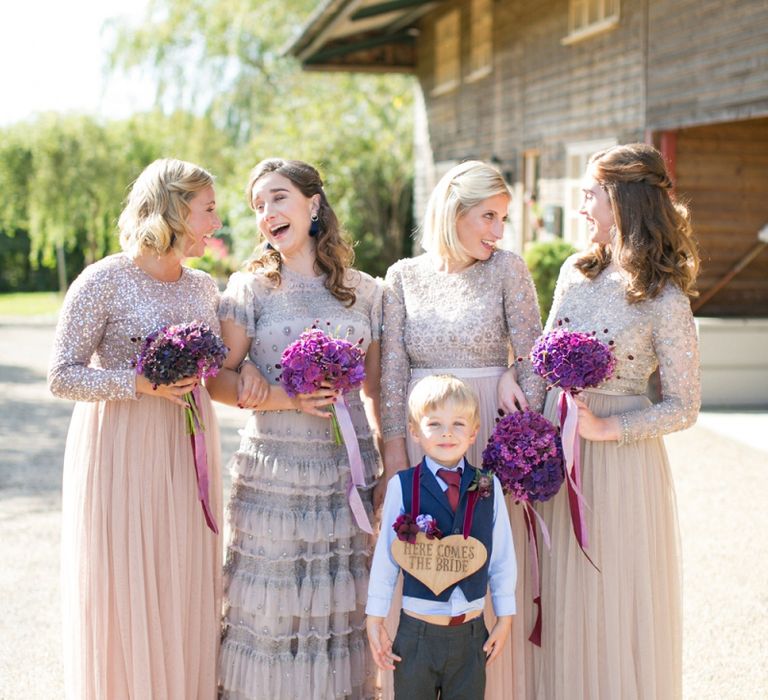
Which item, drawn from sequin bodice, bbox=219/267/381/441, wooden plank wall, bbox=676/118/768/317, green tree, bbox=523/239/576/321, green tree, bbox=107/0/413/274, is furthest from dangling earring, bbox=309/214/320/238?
green tree, bbox=107/0/413/274

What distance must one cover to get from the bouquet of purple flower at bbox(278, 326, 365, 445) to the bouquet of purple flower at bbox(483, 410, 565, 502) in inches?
22.0

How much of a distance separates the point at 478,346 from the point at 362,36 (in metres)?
17.7

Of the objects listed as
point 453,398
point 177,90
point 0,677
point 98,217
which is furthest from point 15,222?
point 453,398

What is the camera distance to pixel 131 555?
3.51 metres

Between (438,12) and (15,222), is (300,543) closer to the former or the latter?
(438,12)

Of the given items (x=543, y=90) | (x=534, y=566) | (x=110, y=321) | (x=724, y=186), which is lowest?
(x=534, y=566)

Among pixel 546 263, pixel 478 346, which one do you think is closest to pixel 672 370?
pixel 478 346

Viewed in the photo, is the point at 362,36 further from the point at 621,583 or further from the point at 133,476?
the point at 621,583

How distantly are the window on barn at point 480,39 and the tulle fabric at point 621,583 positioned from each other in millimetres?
14321

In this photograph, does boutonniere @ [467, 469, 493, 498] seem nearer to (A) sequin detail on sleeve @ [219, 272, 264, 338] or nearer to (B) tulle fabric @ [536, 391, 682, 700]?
(B) tulle fabric @ [536, 391, 682, 700]

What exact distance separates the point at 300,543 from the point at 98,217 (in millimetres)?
26316

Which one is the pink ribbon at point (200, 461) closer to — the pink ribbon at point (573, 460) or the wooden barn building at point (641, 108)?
the pink ribbon at point (573, 460)

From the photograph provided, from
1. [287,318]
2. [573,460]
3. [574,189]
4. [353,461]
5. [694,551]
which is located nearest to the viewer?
[573,460]

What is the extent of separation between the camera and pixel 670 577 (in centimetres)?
353
